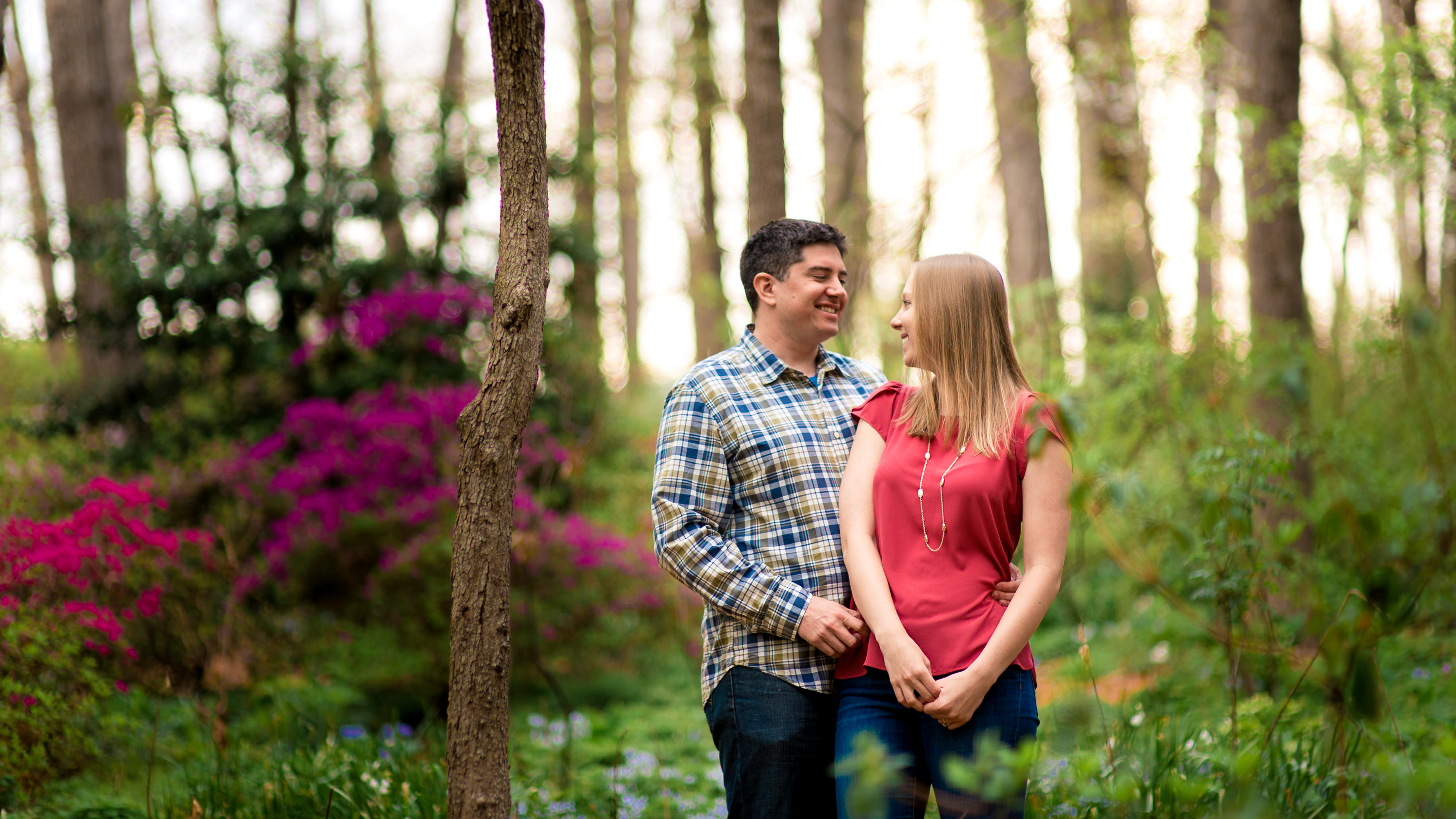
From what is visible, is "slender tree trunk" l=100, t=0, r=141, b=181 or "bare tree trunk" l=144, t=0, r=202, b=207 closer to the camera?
"bare tree trunk" l=144, t=0, r=202, b=207

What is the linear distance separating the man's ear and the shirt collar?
10 centimetres

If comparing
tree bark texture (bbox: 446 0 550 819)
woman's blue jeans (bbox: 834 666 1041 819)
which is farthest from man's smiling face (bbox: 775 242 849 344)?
woman's blue jeans (bbox: 834 666 1041 819)

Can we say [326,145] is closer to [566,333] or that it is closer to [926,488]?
[566,333]

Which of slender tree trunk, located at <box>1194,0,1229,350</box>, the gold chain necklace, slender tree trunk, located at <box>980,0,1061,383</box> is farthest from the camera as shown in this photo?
slender tree trunk, located at <box>980,0,1061,383</box>

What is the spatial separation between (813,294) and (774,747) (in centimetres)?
111

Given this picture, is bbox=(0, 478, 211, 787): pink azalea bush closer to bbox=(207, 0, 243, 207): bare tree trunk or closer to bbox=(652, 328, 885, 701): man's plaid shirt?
bbox=(652, 328, 885, 701): man's plaid shirt

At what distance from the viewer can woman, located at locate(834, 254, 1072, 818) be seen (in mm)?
2111

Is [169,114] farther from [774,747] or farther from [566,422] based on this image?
[774,747]

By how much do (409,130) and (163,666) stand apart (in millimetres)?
4091

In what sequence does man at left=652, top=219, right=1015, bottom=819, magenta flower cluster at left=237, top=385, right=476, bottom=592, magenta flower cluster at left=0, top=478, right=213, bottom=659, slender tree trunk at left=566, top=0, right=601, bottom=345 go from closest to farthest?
man at left=652, top=219, right=1015, bottom=819
magenta flower cluster at left=0, top=478, right=213, bottom=659
magenta flower cluster at left=237, top=385, right=476, bottom=592
slender tree trunk at left=566, top=0, right=601, bottom=345

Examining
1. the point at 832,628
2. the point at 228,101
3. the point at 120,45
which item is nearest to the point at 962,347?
the point at 832,628

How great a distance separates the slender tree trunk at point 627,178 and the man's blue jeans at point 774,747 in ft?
38.3

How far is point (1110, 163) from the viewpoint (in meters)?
10.7

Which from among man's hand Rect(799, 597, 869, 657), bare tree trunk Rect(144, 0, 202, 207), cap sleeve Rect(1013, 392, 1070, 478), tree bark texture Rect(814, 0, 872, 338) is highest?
tree bark texture Rect(814, 0, 872, 338)
